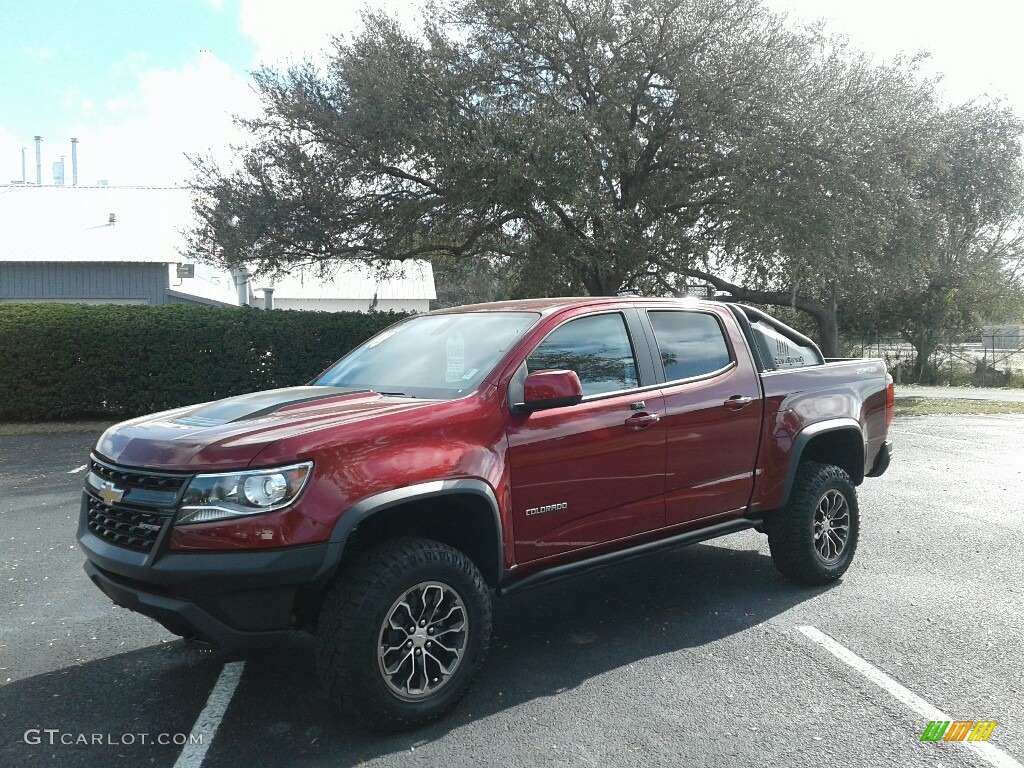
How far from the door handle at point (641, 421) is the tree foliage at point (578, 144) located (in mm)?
11303

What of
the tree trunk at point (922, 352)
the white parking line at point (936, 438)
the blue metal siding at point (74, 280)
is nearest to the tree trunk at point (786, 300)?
the white parking line at point (936, 438)

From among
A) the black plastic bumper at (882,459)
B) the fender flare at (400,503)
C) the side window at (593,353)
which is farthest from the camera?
the black plastic bumper at (882,459)

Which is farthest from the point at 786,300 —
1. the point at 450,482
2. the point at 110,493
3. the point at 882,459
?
the point at 110,493

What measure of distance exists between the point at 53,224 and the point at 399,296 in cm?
1497

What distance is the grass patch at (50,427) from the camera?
14.5m

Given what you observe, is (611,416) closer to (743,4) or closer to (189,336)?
(189,336)

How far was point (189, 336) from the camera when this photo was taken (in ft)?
50.3

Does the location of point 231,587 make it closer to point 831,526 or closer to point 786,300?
point 831,526

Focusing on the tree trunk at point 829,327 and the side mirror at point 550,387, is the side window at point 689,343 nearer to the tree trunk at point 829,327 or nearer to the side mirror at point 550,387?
the side mirror at point 550,387

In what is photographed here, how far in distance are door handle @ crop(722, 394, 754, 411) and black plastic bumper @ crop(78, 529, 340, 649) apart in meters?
2.65

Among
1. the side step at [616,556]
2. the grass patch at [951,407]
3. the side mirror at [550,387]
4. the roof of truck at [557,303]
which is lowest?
the grass patch at [951,407]

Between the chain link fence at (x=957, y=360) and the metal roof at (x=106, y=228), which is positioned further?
the chain link fence at (x=957, y=360)

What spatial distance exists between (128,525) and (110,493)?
0.18m

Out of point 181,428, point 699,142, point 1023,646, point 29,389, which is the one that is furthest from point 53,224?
point 1023,646
